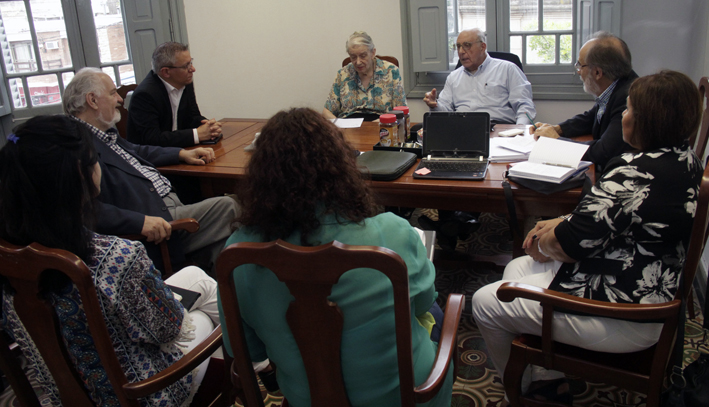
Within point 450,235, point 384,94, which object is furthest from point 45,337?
point 384,94

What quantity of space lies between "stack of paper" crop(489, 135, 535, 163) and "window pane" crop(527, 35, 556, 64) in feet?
6.38

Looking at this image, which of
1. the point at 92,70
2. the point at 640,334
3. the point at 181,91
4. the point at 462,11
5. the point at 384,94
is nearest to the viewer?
the point at 640,334

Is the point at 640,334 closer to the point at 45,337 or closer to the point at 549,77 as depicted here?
the point at 45,337

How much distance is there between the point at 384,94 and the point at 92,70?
72.6 inches

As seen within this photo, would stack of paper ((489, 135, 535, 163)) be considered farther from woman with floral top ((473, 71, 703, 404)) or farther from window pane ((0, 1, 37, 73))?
window pane ((0, 1, 37, 73))

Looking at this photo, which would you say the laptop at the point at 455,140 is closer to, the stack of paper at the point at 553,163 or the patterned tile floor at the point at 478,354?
the stack of paper at the point at 553,163

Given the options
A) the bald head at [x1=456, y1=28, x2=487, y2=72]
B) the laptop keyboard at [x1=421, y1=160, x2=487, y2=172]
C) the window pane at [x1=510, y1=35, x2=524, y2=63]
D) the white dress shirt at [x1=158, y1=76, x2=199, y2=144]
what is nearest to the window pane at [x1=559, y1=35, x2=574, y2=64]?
the window pane at [x1=510, y1=35, x2=524, y2=63]

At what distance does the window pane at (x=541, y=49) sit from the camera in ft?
13.5

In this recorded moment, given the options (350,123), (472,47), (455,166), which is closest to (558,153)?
(455,166)

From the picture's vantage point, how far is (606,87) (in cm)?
238

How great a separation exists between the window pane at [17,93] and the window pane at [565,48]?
167 inches

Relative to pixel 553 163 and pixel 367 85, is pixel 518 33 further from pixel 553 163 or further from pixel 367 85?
pixel 553 163

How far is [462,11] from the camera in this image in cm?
429

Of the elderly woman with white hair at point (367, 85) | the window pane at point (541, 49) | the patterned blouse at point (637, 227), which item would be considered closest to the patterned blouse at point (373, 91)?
the elderly woman with white hair at point (367, 85)
